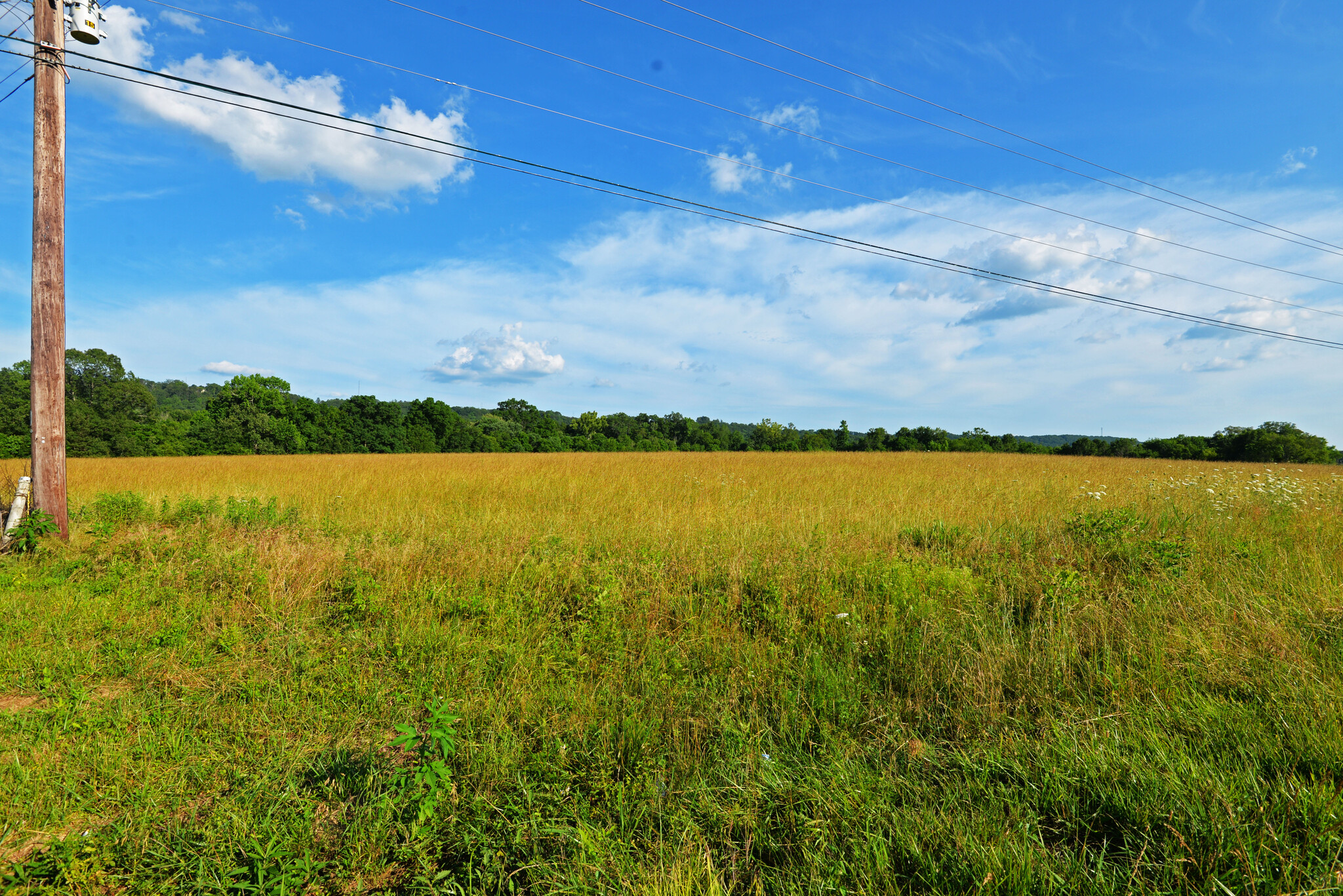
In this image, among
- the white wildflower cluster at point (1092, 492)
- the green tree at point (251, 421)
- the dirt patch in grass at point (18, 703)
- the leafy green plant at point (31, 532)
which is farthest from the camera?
the green tree at point (251, 421)

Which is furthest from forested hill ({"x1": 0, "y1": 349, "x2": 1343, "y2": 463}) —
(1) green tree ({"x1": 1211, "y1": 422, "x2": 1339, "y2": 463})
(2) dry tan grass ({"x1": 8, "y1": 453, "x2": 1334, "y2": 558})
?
(2) dry tan grass ({"x1": 8, "y1": 453, "x2": 1334, "y2": 558})

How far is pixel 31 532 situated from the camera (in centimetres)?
675

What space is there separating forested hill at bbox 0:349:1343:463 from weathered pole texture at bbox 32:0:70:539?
34.9m

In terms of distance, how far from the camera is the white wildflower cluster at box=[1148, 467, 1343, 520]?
30.6 ft

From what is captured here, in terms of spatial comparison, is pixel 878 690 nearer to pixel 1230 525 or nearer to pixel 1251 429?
pixel 1230 525

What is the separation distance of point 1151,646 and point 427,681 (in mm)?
5454

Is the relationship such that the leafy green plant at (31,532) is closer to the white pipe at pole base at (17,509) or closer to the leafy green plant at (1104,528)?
the white pipe at pole base at (17,509)

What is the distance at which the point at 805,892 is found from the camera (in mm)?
2148

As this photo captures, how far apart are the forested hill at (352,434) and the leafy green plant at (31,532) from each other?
35159 millimetres

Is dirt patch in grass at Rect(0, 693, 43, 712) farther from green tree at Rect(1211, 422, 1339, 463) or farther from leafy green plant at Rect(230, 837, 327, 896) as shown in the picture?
green tree at Rect(1211, 422, 1339, 463)

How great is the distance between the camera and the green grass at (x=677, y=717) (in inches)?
90.1

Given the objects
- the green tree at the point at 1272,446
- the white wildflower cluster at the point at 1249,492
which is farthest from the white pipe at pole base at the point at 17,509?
the green tree at the point at 1272,446

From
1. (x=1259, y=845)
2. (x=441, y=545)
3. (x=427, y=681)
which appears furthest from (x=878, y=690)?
(x=441, y=545)

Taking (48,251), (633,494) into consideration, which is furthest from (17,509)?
(633,494)
